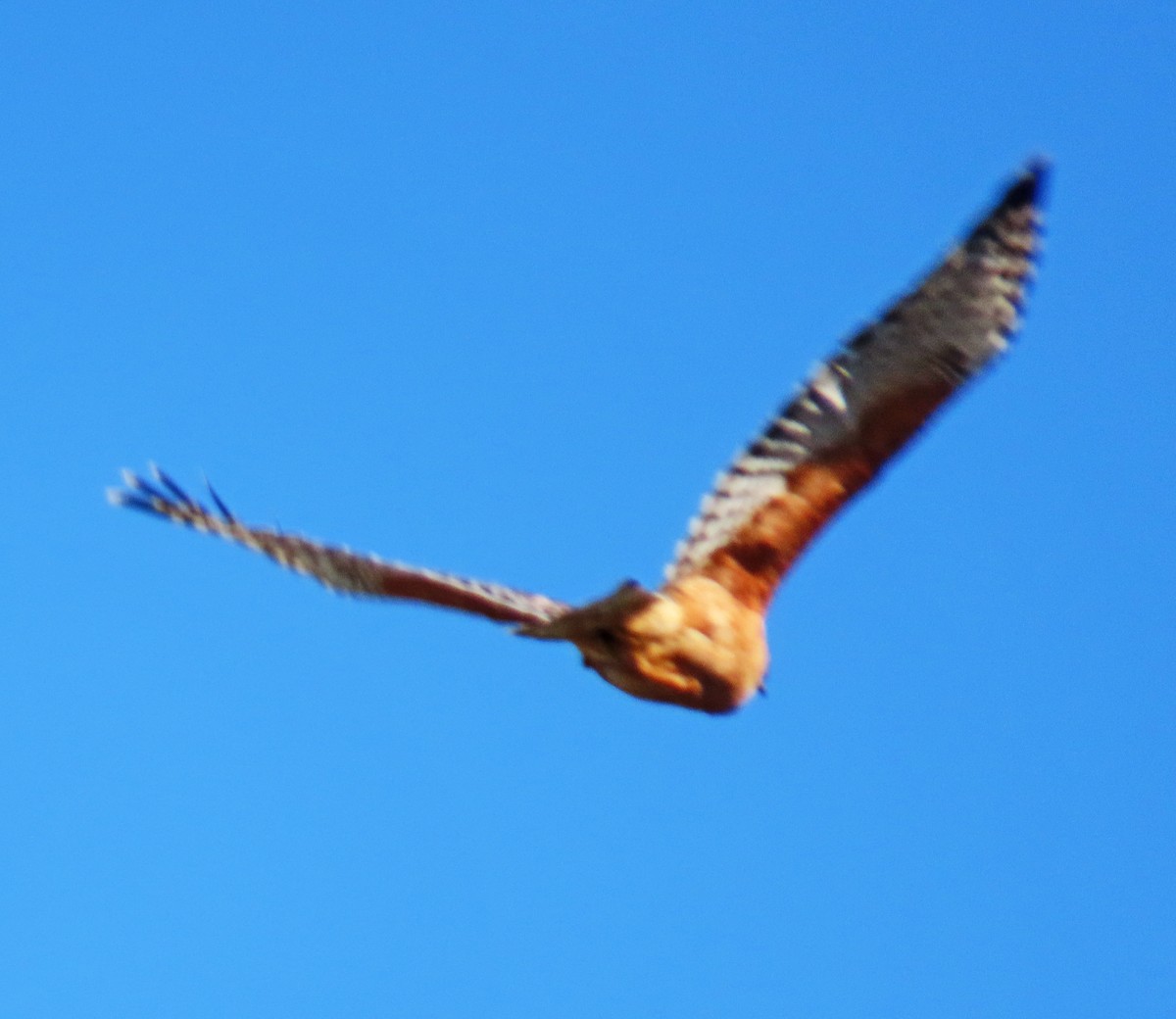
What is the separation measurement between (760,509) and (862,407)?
772 mm

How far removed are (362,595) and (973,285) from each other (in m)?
3.18

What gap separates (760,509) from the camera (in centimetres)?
1143

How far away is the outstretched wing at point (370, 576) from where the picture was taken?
33.6 feet

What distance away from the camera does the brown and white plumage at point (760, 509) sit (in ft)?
34.5

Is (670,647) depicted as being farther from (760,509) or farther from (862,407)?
(862,407)

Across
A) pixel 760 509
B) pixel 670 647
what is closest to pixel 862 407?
pixel 760 509

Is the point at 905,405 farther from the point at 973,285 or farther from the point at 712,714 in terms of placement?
the point at 712,714

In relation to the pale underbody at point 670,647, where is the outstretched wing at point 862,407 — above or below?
above

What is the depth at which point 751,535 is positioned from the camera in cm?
1145

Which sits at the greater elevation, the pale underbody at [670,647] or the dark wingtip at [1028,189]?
the dark wingtip at [1028,189]

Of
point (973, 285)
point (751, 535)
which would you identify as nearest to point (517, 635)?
point (751, 535)

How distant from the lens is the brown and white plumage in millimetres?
10523

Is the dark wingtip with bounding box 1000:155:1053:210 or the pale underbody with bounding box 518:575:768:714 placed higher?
the dark wingtip with bounding box 1000:155:1053:210

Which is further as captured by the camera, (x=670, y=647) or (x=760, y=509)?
(x=760, y=509)
